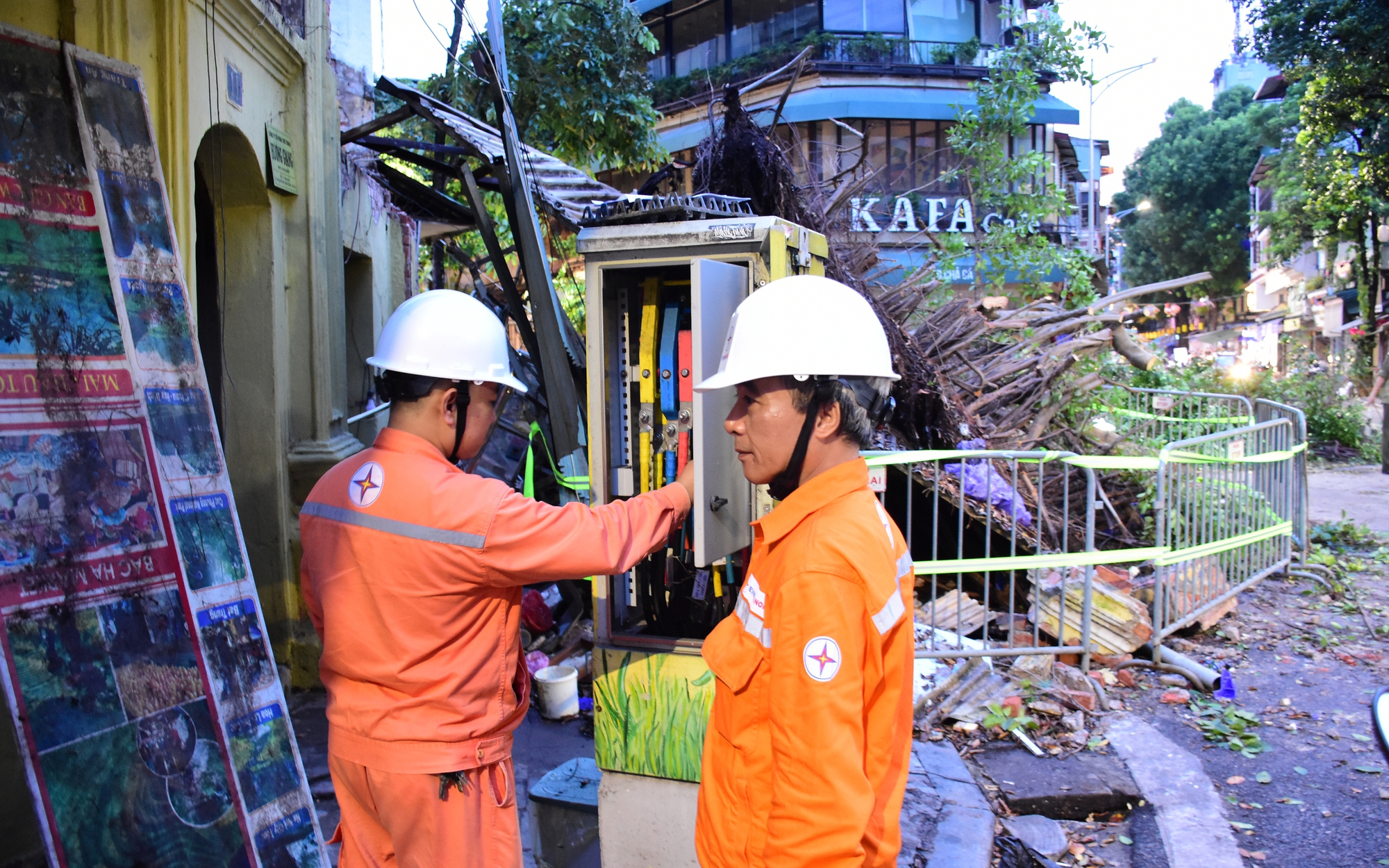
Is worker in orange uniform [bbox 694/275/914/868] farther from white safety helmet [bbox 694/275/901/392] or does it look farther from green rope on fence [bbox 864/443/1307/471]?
green rope on fence [bbox 864/443/1307/471]

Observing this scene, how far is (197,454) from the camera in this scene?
9.53ft

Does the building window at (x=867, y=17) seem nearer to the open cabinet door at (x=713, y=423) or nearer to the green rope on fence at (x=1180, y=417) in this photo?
the green rope on fence at (x=1180, y=417)

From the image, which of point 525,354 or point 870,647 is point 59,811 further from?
point 525,354

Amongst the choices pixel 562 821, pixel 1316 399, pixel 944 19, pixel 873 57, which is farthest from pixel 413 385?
pixel 944 19

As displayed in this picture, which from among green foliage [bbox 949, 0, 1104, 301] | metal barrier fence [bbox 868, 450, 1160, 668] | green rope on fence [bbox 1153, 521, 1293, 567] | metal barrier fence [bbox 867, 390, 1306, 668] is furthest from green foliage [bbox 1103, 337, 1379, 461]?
metal barrier fence [bbox 868, 450, 1160, 668]

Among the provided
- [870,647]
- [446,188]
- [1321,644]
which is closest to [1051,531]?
[1321,644]

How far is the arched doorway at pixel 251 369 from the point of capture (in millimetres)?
5383

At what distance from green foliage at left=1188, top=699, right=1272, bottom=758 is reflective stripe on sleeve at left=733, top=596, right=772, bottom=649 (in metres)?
4.47

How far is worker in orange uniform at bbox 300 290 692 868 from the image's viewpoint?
220cm

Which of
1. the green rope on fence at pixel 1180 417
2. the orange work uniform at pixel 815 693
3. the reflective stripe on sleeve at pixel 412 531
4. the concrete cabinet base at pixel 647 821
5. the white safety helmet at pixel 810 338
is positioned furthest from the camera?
the green rope on fence at pixel 1180 417

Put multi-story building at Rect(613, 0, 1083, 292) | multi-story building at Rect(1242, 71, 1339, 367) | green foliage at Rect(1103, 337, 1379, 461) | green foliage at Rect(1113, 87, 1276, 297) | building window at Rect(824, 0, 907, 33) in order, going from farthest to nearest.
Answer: green foliage at Rect(1113, 87, 1276, 297) → multi-story building at Rect(1242, 71, 1339, 367) → building window at Rect(824, 0, 907, 33) → multi-story building at Rect(613, 0, 1083, 292) → green foliage at Rect(1103, 337, 1379, 461)

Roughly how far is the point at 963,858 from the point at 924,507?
4.03m

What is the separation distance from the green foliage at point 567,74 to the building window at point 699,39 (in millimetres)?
21966

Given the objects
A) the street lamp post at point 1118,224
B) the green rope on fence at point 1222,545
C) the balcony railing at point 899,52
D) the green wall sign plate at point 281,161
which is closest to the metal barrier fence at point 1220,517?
the green rope on fence at point 1222,545
